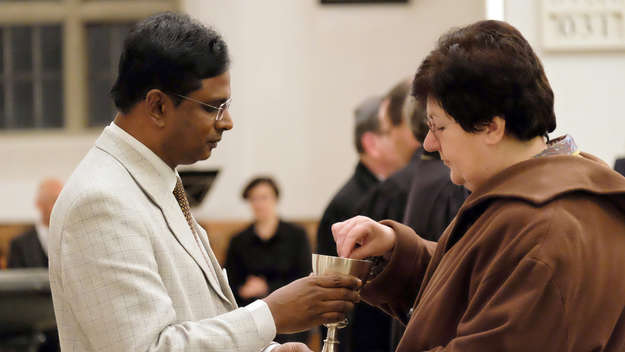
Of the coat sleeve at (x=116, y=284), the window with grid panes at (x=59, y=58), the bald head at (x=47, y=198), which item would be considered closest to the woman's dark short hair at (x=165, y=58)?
the coat sleeve at (x=116, y=284)

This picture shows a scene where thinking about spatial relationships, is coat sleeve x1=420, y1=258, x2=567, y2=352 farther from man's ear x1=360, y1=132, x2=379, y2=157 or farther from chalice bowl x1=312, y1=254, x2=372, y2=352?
man's ear x1=360, y1=132, x2=379, y2=157

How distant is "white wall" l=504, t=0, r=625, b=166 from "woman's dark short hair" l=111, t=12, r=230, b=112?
183 cm

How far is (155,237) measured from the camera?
6.40 feet

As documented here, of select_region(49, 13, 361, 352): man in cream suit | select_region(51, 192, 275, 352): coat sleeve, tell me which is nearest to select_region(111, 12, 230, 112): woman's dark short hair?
select_region(49, 13, 361, 352): man in cream suit

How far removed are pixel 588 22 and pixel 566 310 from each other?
2228 millimetres

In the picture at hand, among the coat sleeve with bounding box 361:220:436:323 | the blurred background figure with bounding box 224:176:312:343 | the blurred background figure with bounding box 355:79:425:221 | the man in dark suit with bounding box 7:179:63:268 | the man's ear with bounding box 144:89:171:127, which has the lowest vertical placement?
the blurred background figure with bounding box 224:176:312:343

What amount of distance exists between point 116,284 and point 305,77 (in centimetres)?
643

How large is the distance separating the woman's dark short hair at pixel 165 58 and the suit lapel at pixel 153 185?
0.09m

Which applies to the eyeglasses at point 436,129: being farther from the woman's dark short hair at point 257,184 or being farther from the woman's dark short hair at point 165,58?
the woman's dark short hair at point 257,184

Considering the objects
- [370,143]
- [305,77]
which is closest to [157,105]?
[370,143]

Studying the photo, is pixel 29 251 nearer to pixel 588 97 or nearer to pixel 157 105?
pixel 588 97

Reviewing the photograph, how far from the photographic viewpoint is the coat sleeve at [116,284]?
6.03 feet

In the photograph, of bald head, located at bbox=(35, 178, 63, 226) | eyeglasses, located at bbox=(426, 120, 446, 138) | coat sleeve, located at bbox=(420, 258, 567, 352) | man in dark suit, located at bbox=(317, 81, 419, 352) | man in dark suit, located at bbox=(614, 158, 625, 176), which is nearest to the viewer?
coat sleeve, located at bbox=(420, 258, 567, 352)

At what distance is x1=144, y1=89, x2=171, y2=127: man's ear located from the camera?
2.04 metres
